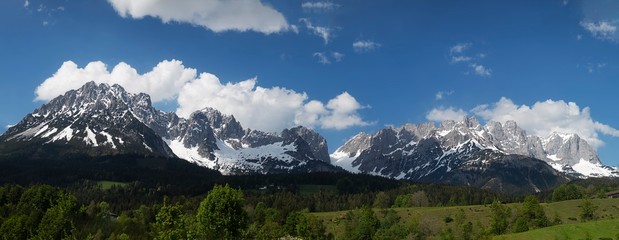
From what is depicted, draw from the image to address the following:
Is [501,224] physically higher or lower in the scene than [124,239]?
higher

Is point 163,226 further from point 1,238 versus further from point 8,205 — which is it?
point 8,205

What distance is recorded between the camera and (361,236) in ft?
598

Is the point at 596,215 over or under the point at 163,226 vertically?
over

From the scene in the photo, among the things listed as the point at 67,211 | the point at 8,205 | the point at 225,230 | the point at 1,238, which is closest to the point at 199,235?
the point at 225,230

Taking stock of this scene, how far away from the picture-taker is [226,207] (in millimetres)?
61531

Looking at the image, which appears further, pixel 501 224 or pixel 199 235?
pixel 501 224

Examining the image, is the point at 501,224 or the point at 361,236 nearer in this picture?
the point at 501,224

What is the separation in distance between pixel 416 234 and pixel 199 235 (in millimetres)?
119972

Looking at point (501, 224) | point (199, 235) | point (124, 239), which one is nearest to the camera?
point (199, 235)

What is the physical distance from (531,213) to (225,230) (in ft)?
474

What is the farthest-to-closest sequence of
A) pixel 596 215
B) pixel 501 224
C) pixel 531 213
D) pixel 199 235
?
1. pixel 596 215
2. pixel 531 213
3. pixel 501 224
4. pixel 199 235

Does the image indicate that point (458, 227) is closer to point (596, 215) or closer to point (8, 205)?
point (596, 215)

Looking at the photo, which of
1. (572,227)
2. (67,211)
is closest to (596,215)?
(572,227)

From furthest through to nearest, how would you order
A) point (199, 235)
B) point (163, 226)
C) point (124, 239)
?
1. point (124, 239)
2. point (199, 235)
3. point (163, 226)
